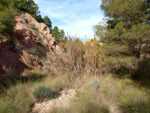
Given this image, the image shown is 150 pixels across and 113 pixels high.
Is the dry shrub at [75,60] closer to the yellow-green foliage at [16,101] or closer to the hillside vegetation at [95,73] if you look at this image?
the hillside vegetation at [95,73]

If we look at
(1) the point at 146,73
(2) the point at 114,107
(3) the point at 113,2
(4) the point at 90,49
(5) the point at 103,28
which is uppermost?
(3) the point at 113,2

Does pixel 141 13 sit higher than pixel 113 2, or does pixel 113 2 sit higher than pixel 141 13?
pixel 113 2

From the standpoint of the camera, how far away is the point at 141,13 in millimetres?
4281

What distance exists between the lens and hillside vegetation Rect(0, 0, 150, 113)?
10.4ft

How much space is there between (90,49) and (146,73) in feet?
12.1

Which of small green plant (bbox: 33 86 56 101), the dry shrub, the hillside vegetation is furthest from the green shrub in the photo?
small green plant (bbox: 33 86 56 101)

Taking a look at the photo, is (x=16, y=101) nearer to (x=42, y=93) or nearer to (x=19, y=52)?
(x=42, y=93)

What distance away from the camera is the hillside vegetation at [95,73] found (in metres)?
3.17

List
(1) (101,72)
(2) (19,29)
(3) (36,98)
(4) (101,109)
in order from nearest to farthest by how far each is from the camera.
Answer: (4) (101,109), (3) (36,98), (1) (101,72), (2) (19,29)

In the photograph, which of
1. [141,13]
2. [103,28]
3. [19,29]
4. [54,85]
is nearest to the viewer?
[141,13]

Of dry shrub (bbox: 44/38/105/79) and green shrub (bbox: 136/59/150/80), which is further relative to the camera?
dry shrub (bbox: 44/38/105/79)

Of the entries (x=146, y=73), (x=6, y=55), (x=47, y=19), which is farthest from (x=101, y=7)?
(x=47, y=19)

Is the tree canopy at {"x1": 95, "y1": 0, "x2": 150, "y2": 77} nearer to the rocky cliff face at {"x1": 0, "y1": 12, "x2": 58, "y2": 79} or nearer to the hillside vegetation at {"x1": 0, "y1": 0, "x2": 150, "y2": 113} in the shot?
the hillside vegetation at {"x1": 0, "y1": 0, "x2": 150, "y2": 113}

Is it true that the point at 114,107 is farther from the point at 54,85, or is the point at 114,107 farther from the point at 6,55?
the point at 6,55
